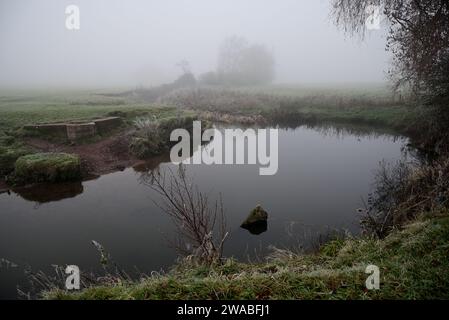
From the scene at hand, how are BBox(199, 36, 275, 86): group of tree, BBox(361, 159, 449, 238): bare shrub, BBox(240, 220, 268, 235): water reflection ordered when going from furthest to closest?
BBox(199, 36, 275, 86): group of tree, BBox(240, 220, 268, 235): water reflection, BBox(361, 159, 449, 238): bare shrub

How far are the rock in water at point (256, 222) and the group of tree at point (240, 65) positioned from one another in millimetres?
53277

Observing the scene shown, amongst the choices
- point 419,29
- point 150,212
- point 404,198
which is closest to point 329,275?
point 404,198

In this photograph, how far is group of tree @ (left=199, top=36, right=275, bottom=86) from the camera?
6112cm

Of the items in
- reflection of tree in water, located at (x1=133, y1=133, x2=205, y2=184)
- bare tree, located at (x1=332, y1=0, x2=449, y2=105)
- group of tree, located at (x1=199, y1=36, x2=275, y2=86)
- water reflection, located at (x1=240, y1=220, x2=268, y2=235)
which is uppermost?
group of tree, located at (x1=199, y1=36, x2=275, y2=86)

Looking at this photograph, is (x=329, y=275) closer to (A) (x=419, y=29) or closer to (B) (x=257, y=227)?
(B) (x=257, y=227)

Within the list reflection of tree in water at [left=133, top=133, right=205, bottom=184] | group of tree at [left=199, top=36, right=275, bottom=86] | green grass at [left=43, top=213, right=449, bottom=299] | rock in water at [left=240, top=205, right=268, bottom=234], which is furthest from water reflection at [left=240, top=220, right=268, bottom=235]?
group of tree at [left=199, top=36, right=275, bottom=86]

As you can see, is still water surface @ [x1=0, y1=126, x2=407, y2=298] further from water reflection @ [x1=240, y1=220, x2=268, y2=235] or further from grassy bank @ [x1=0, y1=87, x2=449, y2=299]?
grassy bank @ [x1=0, y1=87, x2=449, y2=299]

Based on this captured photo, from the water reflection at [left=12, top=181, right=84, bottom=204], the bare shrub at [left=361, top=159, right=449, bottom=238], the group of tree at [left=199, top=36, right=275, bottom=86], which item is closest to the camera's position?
the bare shrub at [left=361, top=159, right=449, bottom=238]

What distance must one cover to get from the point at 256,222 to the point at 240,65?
2401 inches

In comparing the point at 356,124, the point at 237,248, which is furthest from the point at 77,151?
the point at 356,124

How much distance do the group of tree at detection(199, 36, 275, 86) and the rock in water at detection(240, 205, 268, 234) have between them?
53.3m

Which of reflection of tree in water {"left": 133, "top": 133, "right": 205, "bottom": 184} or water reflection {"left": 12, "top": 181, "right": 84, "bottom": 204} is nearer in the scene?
water reflection {"left": 12, "top": 181, "right": 84, "bottom": 204}

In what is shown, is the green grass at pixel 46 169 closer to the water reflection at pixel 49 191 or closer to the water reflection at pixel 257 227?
the water reflection at pixel 49 191
